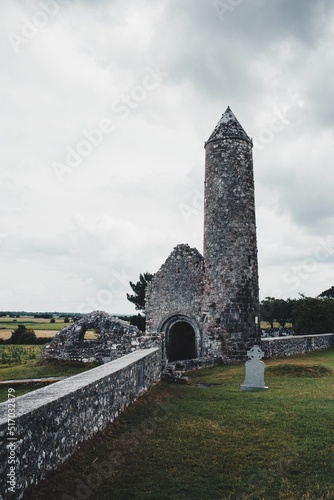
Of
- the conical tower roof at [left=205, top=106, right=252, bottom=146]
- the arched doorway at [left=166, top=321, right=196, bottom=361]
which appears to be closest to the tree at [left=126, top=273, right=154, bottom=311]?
the arched doorway at [left=166, top=321, right=196, bottom=361]

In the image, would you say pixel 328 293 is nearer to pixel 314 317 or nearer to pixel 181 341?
pixel 314 317

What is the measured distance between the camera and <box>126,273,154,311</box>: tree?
3803 centimetres

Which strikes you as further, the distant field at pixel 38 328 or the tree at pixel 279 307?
the tree at pixel 279 307

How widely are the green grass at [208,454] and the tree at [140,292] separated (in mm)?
27088

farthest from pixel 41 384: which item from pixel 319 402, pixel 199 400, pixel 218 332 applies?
pixel 218 332

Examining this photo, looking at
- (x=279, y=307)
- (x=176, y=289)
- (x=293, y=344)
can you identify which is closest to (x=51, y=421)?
(x=176, y=289)

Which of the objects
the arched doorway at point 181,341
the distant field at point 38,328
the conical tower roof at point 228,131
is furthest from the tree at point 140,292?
the conical tower roof at point 228,131

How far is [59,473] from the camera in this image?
5.32 meters

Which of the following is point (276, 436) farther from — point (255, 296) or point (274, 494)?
point (255, 296)

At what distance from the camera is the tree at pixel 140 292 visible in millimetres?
38031

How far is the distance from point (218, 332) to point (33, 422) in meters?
17.5

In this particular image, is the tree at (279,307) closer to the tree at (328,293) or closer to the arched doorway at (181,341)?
the tree at (328,293)

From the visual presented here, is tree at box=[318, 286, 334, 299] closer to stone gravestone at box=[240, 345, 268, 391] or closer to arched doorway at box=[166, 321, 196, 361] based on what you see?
arched doorway at box=[166, 321, 196, 361]

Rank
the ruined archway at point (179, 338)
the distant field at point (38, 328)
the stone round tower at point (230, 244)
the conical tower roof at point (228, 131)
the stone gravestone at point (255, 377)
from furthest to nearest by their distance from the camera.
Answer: the distant field at point (38, 328), the ruined archway at point (179, 338), the conical tower roof at point (228, 131), the stone round tower at point (230, 244), the stone gravestone at point (255, 377)
